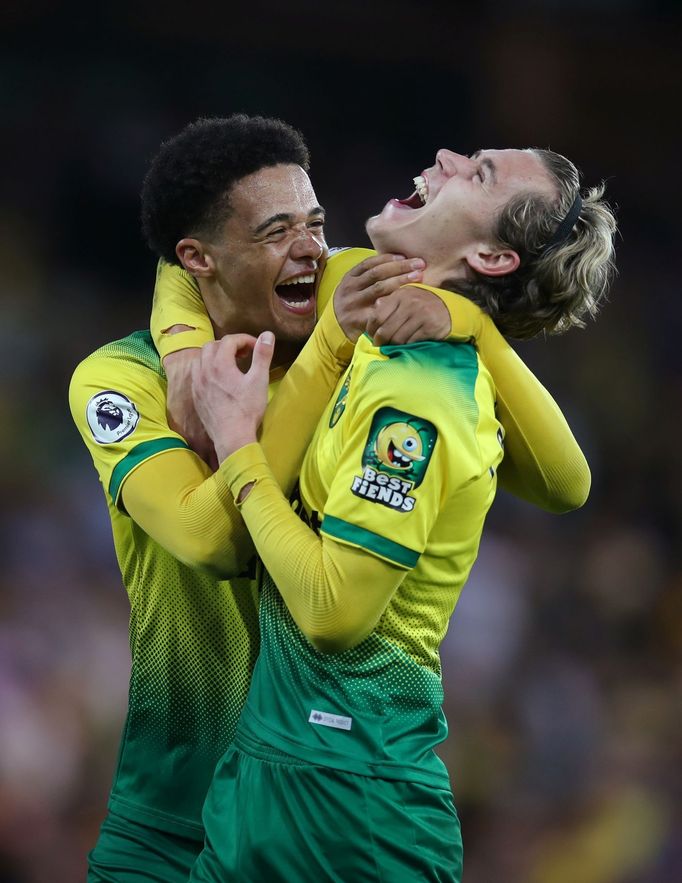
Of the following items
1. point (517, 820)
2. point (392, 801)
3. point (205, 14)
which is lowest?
point (517, 820)

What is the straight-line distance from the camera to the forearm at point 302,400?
2.64m

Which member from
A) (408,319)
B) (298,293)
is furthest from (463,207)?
(298,293)

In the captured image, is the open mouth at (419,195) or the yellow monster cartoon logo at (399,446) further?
the open mouth at (419,195)

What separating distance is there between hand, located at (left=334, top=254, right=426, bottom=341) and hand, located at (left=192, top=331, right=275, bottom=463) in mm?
210

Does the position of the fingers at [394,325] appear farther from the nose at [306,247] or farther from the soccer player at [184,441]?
the nose at [306,247]

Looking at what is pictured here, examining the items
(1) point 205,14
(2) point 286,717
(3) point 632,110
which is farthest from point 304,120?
(2) point 286,717

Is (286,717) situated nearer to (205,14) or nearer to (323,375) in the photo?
(323,375)

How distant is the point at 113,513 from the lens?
3.18 meters

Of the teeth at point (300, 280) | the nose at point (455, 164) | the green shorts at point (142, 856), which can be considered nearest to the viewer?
the nose at point (455, 164)

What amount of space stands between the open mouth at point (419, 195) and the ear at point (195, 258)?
66 cm

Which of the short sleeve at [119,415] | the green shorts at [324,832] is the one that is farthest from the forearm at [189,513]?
the green shorts at [324,832]

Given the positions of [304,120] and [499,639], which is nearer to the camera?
[499,639]

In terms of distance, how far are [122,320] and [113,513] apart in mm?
4545

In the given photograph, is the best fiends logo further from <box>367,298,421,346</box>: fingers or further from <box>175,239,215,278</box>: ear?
<box>175,239,215,278</box>: ear
